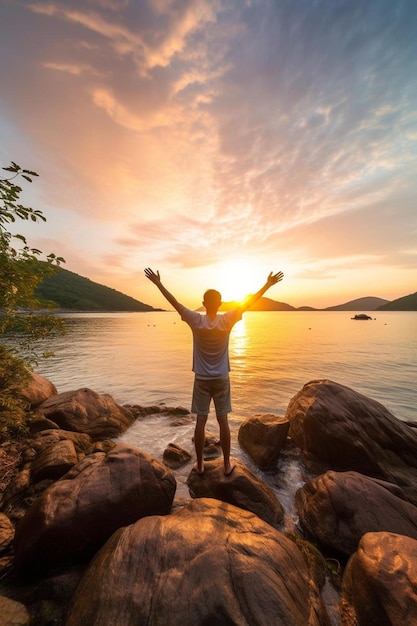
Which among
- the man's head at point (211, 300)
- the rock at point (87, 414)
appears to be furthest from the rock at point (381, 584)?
the rock at point (87, 414)

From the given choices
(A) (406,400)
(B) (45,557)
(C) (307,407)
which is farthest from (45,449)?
(A) (406,400)

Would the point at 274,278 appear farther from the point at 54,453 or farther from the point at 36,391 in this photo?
the point at 36,391

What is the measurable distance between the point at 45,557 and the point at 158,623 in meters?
2.40

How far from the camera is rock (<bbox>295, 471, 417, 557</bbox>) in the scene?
4.67 meters

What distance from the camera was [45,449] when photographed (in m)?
6.32

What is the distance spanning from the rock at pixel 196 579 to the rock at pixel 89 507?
89cm

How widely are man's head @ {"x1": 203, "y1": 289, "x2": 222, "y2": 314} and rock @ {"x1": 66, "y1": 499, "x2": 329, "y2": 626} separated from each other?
11.2 feet

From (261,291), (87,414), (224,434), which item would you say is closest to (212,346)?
(261,291)

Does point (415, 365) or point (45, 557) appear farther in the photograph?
point (415, 365)

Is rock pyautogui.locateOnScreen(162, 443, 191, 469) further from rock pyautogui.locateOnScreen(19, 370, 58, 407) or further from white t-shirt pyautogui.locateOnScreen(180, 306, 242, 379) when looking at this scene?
rock pyautogui.locateOnScreen(19, 370, 58, 407)

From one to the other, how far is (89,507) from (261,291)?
186 inches

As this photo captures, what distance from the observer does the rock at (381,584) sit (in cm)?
292

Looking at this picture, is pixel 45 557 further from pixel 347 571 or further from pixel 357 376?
pixel 357 376

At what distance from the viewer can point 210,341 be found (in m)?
5.17
